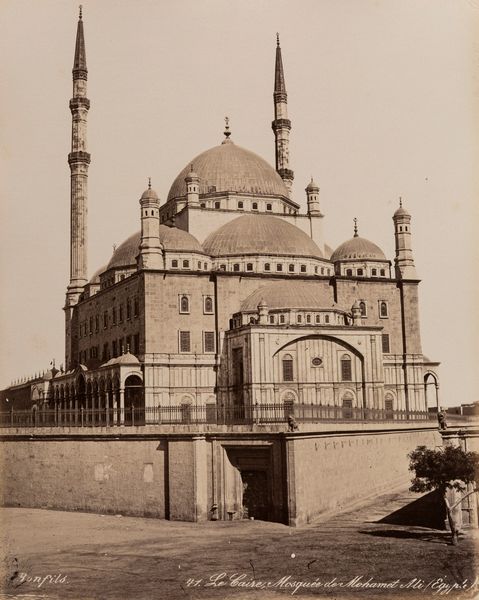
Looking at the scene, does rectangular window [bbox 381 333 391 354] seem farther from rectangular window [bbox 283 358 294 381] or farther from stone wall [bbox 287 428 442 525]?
stone wall [bbox 287 428 442 525]

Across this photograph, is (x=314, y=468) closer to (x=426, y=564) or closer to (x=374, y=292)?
(x=426, y=564)

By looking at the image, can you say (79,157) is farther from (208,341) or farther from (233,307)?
(208,341)

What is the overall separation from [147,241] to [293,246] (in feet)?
29.9

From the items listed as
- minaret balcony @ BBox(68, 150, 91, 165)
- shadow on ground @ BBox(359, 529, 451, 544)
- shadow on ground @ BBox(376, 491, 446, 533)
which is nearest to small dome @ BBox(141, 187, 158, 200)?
minaret balcony @ BBox(68, 150, 91, 165)

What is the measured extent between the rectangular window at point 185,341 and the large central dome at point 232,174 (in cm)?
1342

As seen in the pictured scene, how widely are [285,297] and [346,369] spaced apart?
4833 millimetres

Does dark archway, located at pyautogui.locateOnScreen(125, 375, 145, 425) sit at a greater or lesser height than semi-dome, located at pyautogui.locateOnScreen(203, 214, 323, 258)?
lesser

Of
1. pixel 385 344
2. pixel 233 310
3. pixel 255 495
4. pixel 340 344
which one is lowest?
pixel 255 495

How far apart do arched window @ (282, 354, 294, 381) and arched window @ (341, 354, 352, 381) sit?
279cm

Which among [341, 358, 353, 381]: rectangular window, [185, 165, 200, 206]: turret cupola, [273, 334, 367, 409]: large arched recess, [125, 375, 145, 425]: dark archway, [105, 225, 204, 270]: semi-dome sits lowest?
[125, 375, 145, 425]: dark archway

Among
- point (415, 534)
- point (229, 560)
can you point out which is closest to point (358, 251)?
point (415, 534)

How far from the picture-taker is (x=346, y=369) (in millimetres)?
44219

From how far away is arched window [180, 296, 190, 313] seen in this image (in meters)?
45.5

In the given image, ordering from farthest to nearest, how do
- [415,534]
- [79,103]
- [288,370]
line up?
[79,103], [288,370], [415,534]
